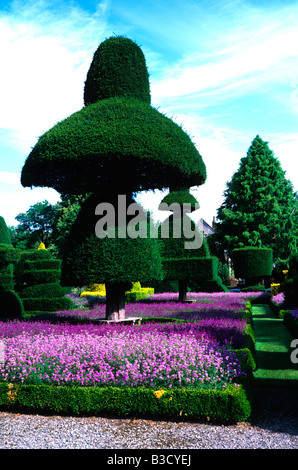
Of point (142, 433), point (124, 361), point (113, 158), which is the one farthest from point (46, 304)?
point (142, 433)

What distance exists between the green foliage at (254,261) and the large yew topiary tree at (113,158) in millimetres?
21107

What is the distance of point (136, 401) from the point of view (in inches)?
238

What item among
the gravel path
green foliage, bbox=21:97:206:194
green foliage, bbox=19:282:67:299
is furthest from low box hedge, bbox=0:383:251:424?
green foliage, bbox=19:282:67:299

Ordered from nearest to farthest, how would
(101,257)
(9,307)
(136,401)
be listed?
(136,401) < (101,257) < (9,307)

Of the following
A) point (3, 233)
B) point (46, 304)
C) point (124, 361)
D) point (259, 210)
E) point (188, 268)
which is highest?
point (259, 210)

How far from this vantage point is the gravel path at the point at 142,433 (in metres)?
5.11

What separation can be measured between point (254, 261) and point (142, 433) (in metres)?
26.7

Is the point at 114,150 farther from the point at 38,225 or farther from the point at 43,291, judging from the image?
the point at 38,225

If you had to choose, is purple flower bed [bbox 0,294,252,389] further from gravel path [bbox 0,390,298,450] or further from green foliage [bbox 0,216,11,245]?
green foliage [bbox 0,216,11,245]

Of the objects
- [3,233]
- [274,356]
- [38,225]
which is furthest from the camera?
[38,225]

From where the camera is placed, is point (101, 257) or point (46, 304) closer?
point (101, 257)

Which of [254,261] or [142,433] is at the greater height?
[254,261]

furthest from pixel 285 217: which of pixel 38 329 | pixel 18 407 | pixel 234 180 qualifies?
pixel 18 407

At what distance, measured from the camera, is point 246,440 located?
527cm
